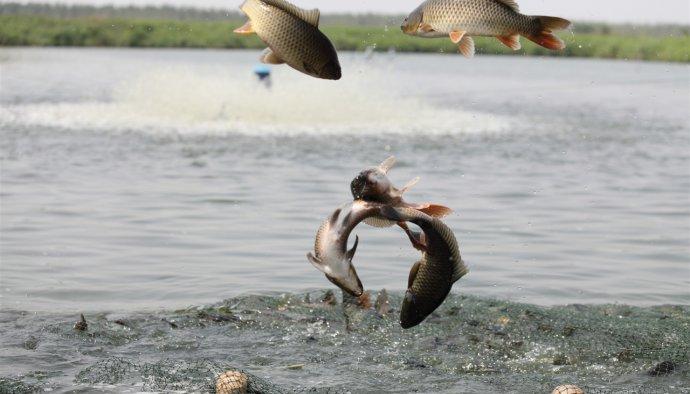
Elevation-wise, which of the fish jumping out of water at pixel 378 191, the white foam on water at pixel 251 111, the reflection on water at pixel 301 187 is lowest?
the white foam on water at pixel 251 111

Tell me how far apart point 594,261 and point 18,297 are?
6154 mm

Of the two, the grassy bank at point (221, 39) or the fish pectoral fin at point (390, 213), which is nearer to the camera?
the fish pectoral fin at point (390, 213)

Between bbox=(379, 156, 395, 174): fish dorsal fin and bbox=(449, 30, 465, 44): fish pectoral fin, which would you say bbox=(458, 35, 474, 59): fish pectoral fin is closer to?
bbox=(449, 30, 465, 44): fish pectoral fin

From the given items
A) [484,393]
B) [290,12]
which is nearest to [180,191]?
[484,393]

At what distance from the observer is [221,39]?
2913 inches

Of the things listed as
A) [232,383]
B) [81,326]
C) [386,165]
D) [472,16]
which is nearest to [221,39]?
[81,326]

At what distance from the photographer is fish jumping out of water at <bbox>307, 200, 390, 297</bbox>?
18.9ft

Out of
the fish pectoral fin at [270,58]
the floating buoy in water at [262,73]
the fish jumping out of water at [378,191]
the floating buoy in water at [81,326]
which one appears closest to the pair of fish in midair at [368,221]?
the fish jumping out of water at [378,191]

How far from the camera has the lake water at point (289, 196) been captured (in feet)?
38.9

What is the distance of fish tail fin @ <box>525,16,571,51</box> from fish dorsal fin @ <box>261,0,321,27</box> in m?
1.21

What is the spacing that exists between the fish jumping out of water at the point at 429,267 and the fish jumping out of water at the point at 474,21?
1.02 m

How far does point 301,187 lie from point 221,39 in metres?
56.7

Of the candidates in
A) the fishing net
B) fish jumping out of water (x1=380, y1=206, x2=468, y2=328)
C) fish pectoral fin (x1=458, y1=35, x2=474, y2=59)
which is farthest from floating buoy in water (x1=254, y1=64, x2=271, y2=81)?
fish jumping out of water (x1=380, y1=206, x2=468, y2=328)

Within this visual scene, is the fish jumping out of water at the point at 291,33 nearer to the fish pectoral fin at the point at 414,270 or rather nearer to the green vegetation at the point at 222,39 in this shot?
the fish pectoral fin at the point at 414,270
